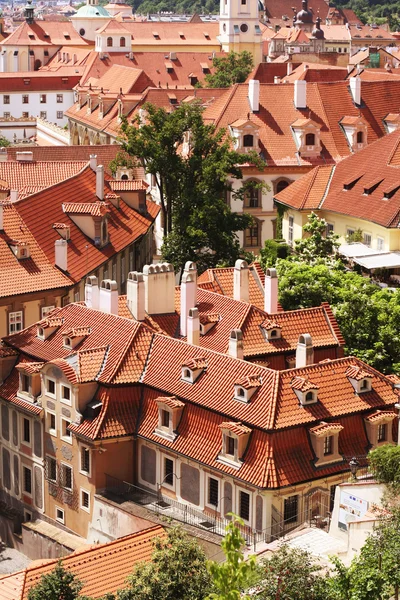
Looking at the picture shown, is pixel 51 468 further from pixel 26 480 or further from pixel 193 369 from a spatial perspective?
pixel 193 369

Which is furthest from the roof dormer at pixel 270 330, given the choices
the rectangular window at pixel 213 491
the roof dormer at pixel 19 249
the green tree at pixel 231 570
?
the green tree at pixel 231 570

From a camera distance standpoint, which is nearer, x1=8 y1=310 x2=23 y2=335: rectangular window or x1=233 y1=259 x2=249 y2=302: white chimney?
x1=233 y1=259 x2=249 y2=302: white chimney

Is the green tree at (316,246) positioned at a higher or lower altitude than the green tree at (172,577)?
higher

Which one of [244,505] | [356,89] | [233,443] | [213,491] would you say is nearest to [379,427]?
[233,443]

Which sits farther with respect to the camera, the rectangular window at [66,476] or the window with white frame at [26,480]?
the window with white frame at [26,480]

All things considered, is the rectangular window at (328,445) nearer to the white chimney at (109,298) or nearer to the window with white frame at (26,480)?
the white chimney at (109,298)

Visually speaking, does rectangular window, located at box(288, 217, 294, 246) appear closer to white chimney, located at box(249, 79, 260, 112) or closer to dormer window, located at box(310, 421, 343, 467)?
white chimney, located at box(249, 79, 260, 112)

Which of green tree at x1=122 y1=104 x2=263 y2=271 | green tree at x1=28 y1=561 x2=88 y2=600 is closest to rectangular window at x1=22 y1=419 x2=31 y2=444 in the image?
green tree at x1=28 y1=561 x2=88 y2=600

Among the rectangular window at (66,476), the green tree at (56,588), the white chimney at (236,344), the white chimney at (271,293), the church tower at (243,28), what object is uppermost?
the church tower at (243,28)
